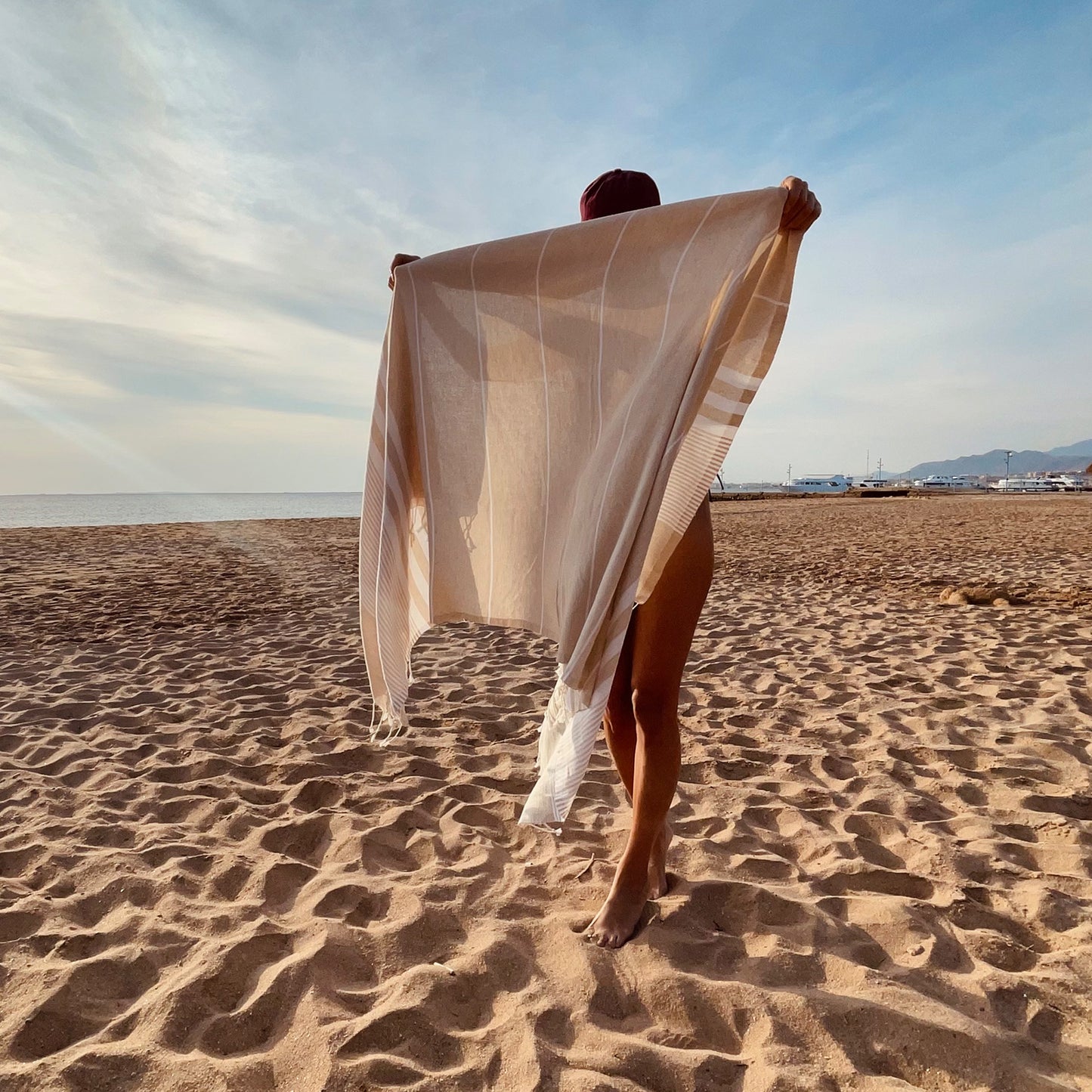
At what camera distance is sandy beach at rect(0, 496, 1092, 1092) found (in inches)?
62.0

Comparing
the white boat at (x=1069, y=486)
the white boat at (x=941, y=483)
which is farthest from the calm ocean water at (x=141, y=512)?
the white boat at (x=941, y=483)

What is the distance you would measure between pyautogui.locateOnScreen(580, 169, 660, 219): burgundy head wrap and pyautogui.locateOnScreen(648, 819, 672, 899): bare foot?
6.09 feet

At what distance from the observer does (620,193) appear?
2043mm

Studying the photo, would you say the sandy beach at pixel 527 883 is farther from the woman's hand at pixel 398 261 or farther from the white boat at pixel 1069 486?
the white boat at pixel 1069 486

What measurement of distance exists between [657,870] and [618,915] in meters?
0.25

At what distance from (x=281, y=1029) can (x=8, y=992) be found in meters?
0.72

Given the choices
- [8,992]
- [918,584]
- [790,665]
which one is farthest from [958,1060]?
[918,584]

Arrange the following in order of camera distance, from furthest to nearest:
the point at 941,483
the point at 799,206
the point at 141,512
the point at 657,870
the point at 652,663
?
the point at 941,483 → the point at 141,512 → the point at 657,870 → the point at 652,663 → the point at 799,206

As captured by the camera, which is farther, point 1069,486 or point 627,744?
point 1069,486

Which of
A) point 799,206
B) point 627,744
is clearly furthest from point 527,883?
point 799,206

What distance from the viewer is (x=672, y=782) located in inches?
76.9

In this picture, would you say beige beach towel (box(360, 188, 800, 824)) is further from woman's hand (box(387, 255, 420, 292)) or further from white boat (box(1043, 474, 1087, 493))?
white boat (box(1043, 474, 1087, 493))

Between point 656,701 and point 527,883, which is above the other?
point 656,701

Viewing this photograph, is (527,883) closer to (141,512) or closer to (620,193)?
(620,193)
